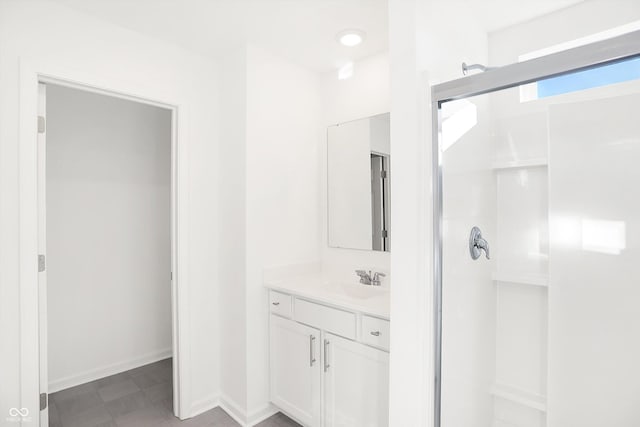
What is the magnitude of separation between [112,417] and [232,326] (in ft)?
3.22

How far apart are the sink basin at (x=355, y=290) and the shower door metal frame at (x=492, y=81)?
877 mm

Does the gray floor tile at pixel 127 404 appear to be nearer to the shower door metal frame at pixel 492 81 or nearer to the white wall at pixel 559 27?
the shower door metal frame at pixel 492 81

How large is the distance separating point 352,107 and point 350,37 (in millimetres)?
511

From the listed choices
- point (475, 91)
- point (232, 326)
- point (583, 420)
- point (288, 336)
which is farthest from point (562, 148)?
point (232, 326)

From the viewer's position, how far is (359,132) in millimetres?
2479

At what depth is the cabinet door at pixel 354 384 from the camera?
173 centimetres

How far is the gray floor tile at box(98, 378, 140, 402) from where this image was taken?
258 cm

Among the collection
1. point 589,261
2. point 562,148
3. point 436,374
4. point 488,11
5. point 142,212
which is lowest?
point 436,374

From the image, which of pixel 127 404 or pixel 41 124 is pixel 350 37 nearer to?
pixel 41 124

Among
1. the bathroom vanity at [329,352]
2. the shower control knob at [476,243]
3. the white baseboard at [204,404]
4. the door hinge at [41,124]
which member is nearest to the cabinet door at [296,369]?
the bathroom vanity at [329,352]

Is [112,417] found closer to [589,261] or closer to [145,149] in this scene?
[145,149]

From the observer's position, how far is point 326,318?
197 centimetres

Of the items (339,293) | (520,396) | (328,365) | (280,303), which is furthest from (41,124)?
(520,396)

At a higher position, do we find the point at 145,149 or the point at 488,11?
the point at 488,11
